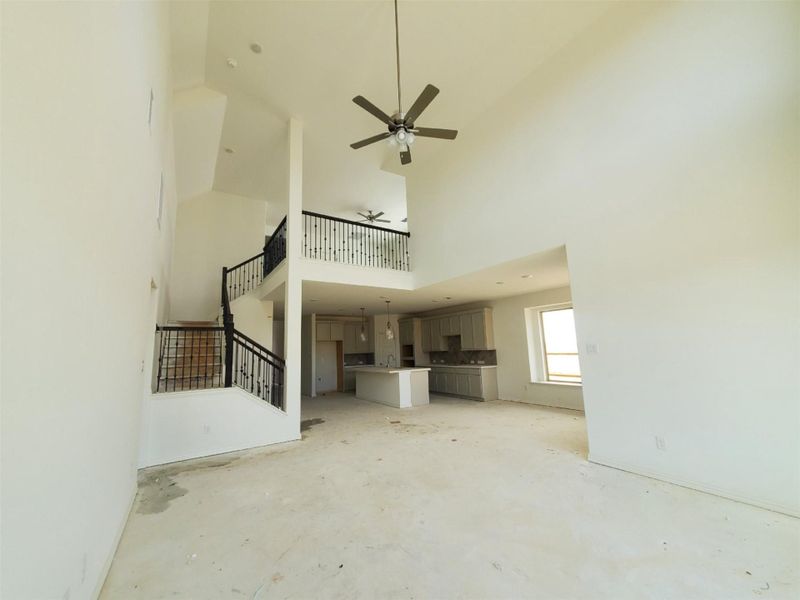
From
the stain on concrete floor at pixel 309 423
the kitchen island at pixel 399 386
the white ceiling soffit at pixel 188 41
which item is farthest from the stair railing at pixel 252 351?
the kitchen island at pixel 399 386

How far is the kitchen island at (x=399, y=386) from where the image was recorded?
744cm

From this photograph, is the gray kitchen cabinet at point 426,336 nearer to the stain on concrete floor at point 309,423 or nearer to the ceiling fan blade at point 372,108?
the stain on concrete floor at point 309,423

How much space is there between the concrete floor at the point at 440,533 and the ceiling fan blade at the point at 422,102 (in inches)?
149

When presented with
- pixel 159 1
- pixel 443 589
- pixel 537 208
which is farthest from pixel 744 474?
pixel 159 1

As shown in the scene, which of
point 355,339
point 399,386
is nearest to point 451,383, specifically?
point 399,386

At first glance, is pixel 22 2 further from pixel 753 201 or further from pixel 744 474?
pixel 744 474

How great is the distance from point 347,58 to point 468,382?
23.2 feet

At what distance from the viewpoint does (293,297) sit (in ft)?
16.5

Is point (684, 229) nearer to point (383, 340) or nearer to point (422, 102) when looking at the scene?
point (422, 102)

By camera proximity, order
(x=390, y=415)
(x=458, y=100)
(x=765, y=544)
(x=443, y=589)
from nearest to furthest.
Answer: (x=443, y=589) < (x=765, y=544) < (x=458, y=100) < (x=390, y=415)

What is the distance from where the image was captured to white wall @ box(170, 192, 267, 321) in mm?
7527

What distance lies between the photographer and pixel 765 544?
2.22m

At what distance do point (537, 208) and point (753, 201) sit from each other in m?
2.10

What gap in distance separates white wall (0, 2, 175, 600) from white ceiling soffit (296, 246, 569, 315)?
3749 mm
